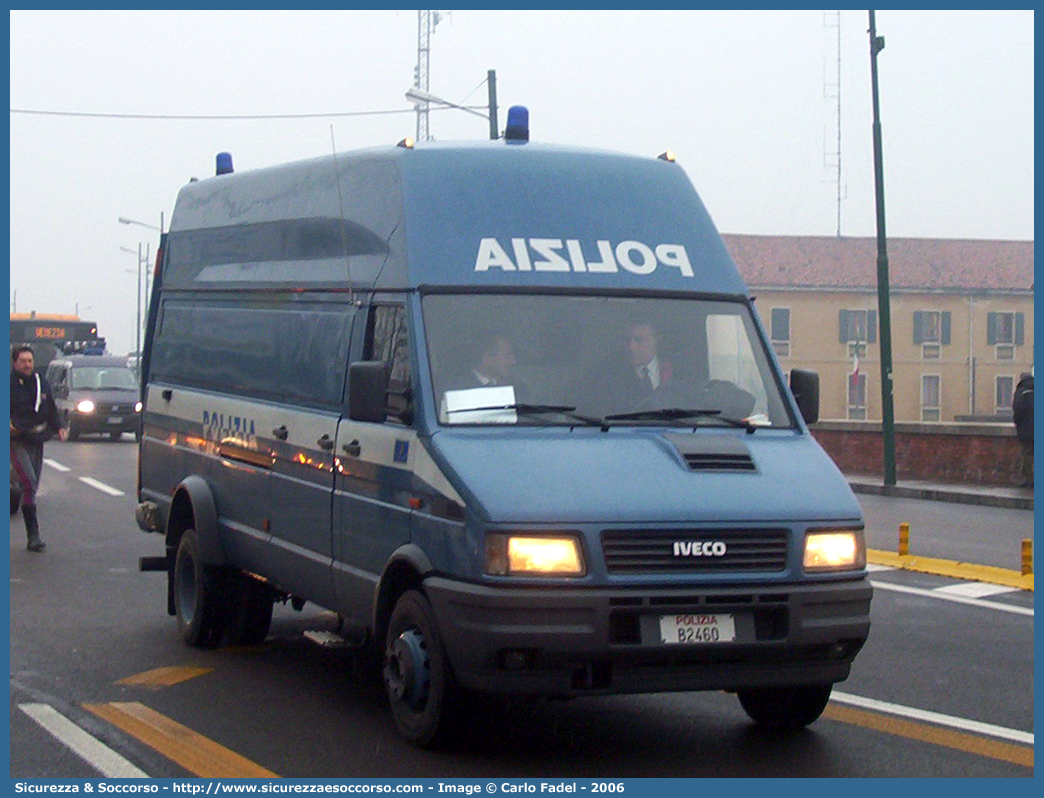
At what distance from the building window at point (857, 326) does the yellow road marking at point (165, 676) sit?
7695cm

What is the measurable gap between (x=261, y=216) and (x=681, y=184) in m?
2.78

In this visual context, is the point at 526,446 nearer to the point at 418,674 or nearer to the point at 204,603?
the point at 418,674

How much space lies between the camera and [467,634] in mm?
6812

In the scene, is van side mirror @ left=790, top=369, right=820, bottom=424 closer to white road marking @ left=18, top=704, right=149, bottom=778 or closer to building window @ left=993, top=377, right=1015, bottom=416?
white road marking @ left=18, top=704, right=149, bottom=778

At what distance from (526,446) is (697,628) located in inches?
42.3

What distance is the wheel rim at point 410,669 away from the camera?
7.14m

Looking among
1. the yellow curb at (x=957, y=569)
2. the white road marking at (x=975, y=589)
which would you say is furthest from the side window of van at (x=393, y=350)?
the yellow curb at (x=957, y=569)

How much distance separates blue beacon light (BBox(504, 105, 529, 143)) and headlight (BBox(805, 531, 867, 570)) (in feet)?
9.93

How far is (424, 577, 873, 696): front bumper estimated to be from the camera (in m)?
6.72

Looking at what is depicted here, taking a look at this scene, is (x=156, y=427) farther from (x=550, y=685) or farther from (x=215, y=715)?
(x=550, y=685)

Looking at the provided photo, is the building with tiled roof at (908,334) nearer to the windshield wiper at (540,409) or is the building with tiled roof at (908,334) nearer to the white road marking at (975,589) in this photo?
the white road marking at (975,589)

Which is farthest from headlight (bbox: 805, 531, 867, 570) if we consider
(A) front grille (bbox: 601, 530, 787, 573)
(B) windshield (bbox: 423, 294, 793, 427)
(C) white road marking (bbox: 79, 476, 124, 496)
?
(C) white road marking (bbox: 79, 476, 124, 496)

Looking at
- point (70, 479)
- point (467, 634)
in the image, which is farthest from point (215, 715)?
point (70, 479)

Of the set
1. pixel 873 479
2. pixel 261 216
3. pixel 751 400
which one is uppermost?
pixel 261 216
